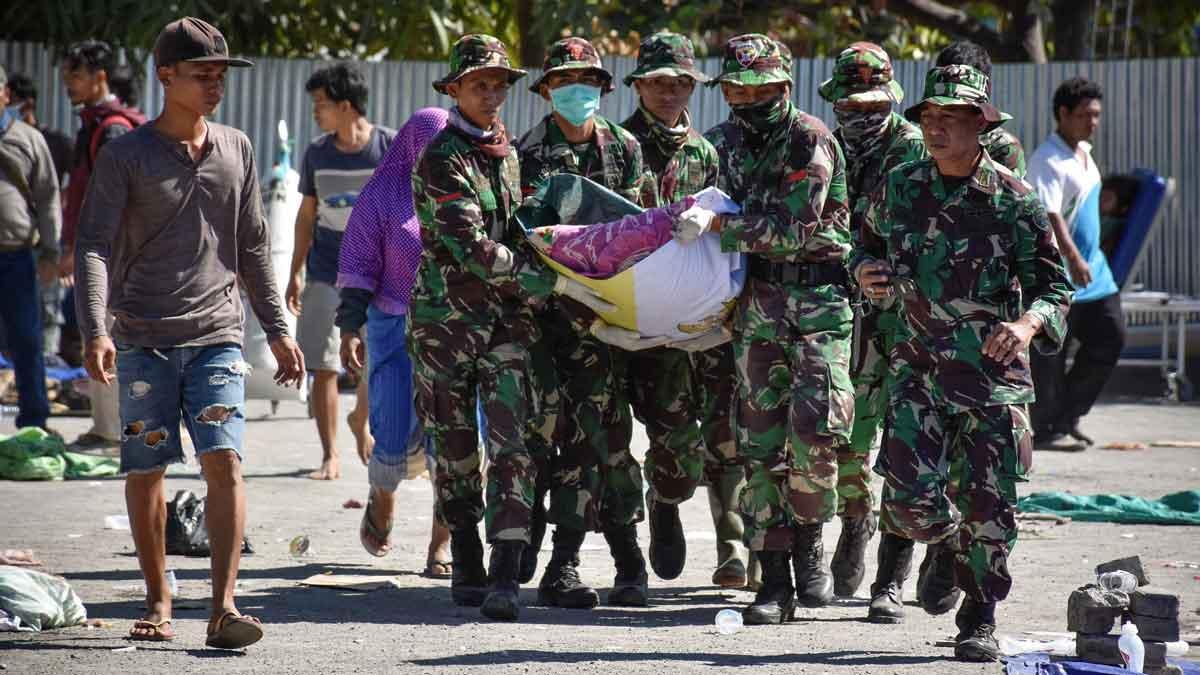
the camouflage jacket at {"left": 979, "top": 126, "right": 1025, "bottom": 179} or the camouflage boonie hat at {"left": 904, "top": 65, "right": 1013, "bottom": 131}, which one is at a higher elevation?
the camouflage boonie hat at {"left": 904, "top": 65, "right": 1013, "bottom": 131}

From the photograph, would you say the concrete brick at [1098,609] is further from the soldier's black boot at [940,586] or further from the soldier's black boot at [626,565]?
the soldier's black boot at [626,565]

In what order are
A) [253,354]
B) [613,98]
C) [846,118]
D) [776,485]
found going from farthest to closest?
[613,98]
[253,354]
[846,118]
[776,485]

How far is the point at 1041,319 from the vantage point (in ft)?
20.7

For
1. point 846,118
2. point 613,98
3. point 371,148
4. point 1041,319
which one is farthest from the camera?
point 613,98

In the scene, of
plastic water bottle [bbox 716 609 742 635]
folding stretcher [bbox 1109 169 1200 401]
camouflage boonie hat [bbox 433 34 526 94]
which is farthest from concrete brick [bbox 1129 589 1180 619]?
folding stretcher [bbox 1109 169 1200 401]

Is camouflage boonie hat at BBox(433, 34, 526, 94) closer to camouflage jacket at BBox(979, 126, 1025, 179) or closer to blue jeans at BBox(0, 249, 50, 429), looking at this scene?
camouflage jacket at BBox(979, 126, 1025, 179)

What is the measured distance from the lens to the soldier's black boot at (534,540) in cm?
769

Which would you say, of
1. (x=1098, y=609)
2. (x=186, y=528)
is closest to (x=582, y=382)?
(x=186, y=528)

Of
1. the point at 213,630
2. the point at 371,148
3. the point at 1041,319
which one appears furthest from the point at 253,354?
the point at 1041,319

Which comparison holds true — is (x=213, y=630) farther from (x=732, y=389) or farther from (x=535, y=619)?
(x=732, y=389)

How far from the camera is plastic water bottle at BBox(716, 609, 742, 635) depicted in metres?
6.96

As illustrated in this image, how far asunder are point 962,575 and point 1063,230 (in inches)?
201

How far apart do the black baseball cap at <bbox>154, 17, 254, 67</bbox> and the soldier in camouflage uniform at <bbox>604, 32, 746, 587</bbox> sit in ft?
5.71

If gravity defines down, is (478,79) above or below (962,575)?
above
